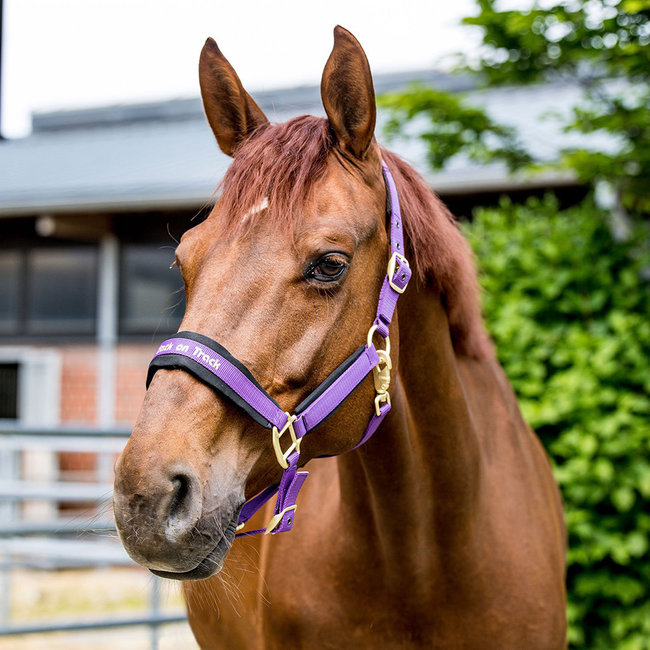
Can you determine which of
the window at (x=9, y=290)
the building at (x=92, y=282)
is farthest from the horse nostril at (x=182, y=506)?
the window at (x=9, y=290)

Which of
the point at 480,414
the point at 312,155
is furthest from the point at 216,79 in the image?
the point at 480,414

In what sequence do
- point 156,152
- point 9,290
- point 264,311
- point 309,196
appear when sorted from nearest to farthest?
point 264,311
point 309,196
point 9,290
point 156,152

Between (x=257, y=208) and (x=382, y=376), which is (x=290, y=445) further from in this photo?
(x=257, y=208)

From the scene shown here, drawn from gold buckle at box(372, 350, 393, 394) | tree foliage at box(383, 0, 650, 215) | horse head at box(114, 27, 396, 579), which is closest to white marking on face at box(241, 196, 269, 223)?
horse head at box(114, 27, 396, 579)

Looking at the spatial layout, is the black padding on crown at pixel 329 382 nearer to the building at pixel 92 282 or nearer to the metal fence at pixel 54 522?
the metal fence at pixel 54 522

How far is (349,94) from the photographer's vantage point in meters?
1.78

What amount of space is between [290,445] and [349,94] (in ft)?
2.76

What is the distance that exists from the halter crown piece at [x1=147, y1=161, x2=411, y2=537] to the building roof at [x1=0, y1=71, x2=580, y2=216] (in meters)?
4.07

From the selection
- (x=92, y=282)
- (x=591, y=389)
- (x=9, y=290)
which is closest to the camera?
(x=591, y=389)

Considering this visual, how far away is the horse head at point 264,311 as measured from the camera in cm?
137

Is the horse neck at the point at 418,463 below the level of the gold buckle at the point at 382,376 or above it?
below

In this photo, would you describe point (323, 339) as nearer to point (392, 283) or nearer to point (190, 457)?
point (392, 283)

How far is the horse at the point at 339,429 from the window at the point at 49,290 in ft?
24.6

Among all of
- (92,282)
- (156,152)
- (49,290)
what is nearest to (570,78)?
(92,282)
